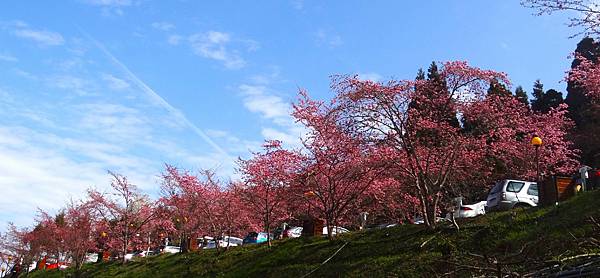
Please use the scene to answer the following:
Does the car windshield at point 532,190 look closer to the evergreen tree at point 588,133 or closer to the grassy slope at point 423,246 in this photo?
the grassy slope at point 423,246

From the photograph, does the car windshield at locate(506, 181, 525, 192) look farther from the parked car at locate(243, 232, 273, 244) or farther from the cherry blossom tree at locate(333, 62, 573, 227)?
the parked car at locate(243, 232, 273, 244)

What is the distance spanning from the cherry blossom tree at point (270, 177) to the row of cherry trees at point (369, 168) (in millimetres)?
50

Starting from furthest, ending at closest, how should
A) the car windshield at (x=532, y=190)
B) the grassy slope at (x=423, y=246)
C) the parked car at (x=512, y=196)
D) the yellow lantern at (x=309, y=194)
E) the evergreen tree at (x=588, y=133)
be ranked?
1. the evergreen tree at (x=588, y=133)
2. the yellow lantern at (x=309, y=194)
3. the car windshield at (x=532, y=190)
4. the parked car at (x=512, y=196)
5. the grassy slope at (x=423, y=246)

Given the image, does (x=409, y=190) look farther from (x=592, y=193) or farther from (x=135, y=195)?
A: (x=135, y=195)

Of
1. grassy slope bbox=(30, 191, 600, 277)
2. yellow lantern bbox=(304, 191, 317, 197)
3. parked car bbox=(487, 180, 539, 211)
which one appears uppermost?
yellow lantern bbox=(304, 191, 317, 197)

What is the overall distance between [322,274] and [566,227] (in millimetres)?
6215

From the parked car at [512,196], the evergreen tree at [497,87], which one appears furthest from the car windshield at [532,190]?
the evergreen tree at [497,87]

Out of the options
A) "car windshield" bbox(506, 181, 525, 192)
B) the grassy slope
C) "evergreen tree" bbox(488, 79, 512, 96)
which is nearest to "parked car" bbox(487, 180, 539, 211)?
"car windshield" bbox(506, 181, 525, 192)

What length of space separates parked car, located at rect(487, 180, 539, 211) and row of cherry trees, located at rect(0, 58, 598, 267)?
3.89 ft

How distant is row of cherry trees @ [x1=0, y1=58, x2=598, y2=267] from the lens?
15.6m

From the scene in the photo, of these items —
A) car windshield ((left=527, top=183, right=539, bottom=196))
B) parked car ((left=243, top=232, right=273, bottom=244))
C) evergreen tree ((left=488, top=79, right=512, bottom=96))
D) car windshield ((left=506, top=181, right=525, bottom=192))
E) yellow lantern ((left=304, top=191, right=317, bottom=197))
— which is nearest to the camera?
evergreen tree ((left=488, top=79, right=512, bottom=96))

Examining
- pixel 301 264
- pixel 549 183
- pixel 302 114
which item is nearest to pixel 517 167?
pixel 549 183

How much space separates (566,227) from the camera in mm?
10930

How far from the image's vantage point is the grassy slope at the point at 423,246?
10602 millimetres
